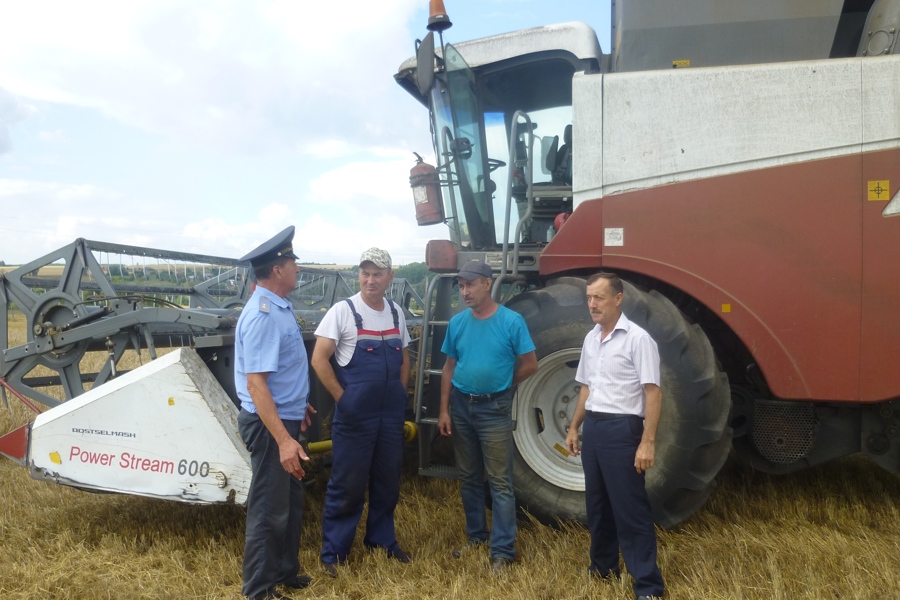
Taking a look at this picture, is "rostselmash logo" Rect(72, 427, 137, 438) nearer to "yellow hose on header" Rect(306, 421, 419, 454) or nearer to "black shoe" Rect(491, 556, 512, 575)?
"yellow hose on header" Rect(306, 421, 419, 454)

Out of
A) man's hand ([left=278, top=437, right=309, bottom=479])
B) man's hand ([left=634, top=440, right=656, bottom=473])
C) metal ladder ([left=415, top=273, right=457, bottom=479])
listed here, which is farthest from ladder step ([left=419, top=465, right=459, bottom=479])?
man's hand ([left=634, top=440, right=656, bottom=473])

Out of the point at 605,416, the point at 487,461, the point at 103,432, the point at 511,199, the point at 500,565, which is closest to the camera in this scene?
the point at 605,416

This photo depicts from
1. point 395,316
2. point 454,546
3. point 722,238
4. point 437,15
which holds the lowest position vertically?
point 454,546

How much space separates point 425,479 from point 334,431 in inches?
56.0

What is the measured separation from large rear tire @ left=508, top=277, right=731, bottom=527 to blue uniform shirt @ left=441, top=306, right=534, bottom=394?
0.38m

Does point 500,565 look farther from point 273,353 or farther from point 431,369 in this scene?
point 273,353

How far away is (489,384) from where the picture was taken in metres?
3.16

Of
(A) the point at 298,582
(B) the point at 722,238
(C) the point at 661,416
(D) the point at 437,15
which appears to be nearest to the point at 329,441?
(A) the point at 298,582

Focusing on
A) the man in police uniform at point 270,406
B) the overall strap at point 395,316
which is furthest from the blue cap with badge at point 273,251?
the overall strap at point 395,316

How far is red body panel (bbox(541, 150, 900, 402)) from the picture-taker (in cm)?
320

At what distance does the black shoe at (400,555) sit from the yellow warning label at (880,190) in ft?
8.53

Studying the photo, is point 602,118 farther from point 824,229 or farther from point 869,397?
point 869,397

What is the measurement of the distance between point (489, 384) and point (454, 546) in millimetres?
853

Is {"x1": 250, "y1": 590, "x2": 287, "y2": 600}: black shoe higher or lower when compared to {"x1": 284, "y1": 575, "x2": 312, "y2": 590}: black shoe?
higher
